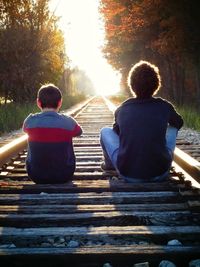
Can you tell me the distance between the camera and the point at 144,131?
4387 millimetres

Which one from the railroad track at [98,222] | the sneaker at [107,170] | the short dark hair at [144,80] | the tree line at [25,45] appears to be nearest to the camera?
the railroad track at [98,222]

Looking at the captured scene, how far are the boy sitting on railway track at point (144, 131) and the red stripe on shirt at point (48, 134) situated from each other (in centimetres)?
60

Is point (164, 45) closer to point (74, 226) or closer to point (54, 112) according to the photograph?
point (54, 112)

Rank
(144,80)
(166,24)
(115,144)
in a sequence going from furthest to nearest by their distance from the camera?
(166,24), (115,144), (144,80)

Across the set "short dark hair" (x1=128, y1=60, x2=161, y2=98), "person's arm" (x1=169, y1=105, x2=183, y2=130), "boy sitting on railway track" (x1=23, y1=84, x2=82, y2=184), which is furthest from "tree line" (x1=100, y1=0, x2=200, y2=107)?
"boy sitting on railway track" (x1=23, y1=84, x2=82, y2=184)

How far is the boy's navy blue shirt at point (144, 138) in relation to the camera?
438 cm

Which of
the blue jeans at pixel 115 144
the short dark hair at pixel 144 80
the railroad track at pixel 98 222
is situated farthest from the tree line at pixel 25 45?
the short dark hair at pixel 144 80

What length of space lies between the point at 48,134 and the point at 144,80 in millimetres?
1135

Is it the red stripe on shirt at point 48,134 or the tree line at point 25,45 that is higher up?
the tree line at point 25,45

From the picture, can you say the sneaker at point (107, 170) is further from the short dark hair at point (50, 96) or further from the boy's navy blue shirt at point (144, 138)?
the short dark hair at point (50, 96)

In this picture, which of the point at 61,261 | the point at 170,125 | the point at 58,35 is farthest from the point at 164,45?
the point at 61,261

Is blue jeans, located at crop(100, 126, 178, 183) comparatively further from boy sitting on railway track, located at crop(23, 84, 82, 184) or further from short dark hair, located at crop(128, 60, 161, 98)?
short dark hair, located at crop(128, 60, 161, 98)

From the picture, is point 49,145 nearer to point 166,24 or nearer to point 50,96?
point 50,96

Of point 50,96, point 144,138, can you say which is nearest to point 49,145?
point 50,96
